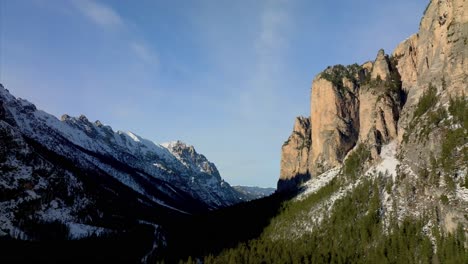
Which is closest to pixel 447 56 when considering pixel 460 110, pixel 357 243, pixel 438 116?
pixel 438 116

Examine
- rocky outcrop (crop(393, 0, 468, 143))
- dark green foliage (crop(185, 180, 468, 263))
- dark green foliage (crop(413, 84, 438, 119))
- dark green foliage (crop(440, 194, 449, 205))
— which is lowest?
dark green foliage (crop(185, 180, 468, 263))

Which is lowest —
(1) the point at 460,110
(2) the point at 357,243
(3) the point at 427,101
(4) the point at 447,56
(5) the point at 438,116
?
(2) the point at 357,243

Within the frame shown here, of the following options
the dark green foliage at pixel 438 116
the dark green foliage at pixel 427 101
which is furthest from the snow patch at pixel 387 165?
the dark green foliage at pixel 438 116

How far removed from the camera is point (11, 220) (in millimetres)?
198000

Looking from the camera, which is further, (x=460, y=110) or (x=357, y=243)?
(x=357, y=243)

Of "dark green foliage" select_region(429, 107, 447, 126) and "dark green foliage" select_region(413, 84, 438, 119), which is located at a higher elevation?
A: "dark green foliage" select_region(413, 84, 438, 119)

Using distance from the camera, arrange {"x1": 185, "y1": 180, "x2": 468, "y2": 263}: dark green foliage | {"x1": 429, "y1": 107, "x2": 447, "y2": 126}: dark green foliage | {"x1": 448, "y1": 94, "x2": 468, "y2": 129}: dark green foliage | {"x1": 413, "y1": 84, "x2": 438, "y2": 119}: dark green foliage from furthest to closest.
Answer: {"x1": 413, "y1": 84, "x2": 438, "y2": 119}: dark green foliage < {"x1": 429, "y1": 107, "x2": 447, "y2": 126}: dark green foliage < {"x1": 448, "y1": 94, "x2": 468, "y2": 129}: dark green foliage < {"x1": 185, "y1": 180, "x2": 468, "y2": 263}: dark green foliage

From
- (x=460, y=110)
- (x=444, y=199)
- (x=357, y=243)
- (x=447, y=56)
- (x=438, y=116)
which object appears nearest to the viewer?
(x=444, y=199)

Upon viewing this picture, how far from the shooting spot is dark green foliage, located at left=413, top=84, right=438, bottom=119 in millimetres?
179750

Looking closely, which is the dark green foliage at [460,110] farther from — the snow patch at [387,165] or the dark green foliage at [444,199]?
the snow patch at [387,165]

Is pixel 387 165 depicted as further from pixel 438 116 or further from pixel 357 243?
pixel 357 243

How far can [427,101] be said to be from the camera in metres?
182

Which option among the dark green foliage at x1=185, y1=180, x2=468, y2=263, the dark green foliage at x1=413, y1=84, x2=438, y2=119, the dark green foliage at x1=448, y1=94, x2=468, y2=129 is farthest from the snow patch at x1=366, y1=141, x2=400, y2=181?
the dark green foliage at x1=448, y1=94, x2=468, y2=129

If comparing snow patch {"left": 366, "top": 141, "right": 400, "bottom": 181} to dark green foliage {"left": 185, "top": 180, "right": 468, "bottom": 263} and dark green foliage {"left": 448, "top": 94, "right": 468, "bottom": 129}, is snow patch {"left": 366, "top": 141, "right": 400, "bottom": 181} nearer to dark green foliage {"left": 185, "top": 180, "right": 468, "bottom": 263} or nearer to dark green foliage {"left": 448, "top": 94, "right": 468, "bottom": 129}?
dark green foliage {"left": 185, "top": 180, "right": 468, "bottom": 263}
